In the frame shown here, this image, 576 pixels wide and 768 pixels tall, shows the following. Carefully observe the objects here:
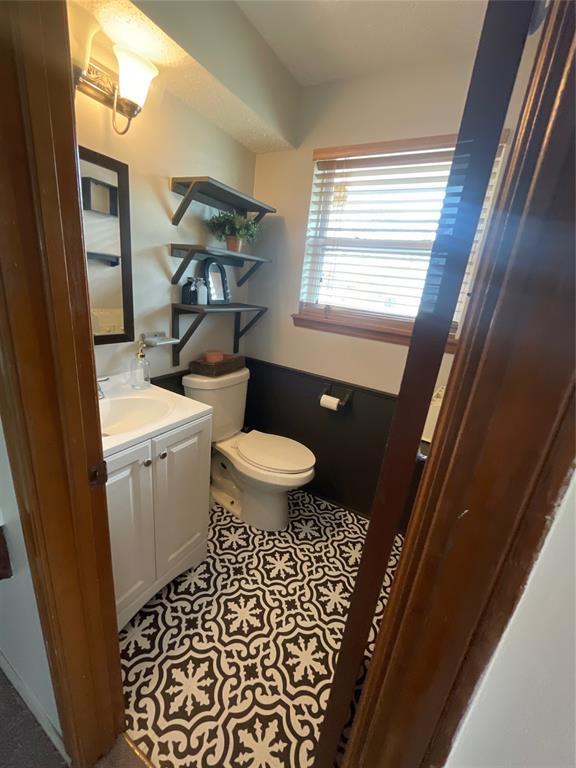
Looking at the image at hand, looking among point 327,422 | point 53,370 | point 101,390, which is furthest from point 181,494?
point 327,422

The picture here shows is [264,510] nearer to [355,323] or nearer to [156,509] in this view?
[156,509]

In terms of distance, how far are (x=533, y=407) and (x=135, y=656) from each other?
1.62 meters

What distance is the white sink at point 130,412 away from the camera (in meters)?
1.38

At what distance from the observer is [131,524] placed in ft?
4.00

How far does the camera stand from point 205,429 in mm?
1464

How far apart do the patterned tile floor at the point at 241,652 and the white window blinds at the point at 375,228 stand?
4.59 ft

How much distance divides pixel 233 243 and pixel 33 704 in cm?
207

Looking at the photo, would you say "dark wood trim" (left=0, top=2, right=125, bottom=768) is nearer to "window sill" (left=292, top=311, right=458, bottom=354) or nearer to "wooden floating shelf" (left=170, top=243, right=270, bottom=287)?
"wooden floating shelf" (left=170, top=243, right=270, bottom=287)

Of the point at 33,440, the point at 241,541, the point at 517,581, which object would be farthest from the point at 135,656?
the point at 517,581

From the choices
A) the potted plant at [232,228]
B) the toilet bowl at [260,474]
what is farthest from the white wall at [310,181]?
the toilet bowl at [260,474]

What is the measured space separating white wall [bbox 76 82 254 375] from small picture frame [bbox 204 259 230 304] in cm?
15

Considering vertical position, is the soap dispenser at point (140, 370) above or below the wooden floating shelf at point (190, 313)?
below

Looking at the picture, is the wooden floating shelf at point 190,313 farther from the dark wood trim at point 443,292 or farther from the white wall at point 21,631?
the dark wood trim at point 443,292

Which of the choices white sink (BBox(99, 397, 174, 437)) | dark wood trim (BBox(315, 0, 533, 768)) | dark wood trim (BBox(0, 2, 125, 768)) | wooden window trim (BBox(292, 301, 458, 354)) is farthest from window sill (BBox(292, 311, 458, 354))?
dark wood trim (BBox(0, 2, 125, 768))
